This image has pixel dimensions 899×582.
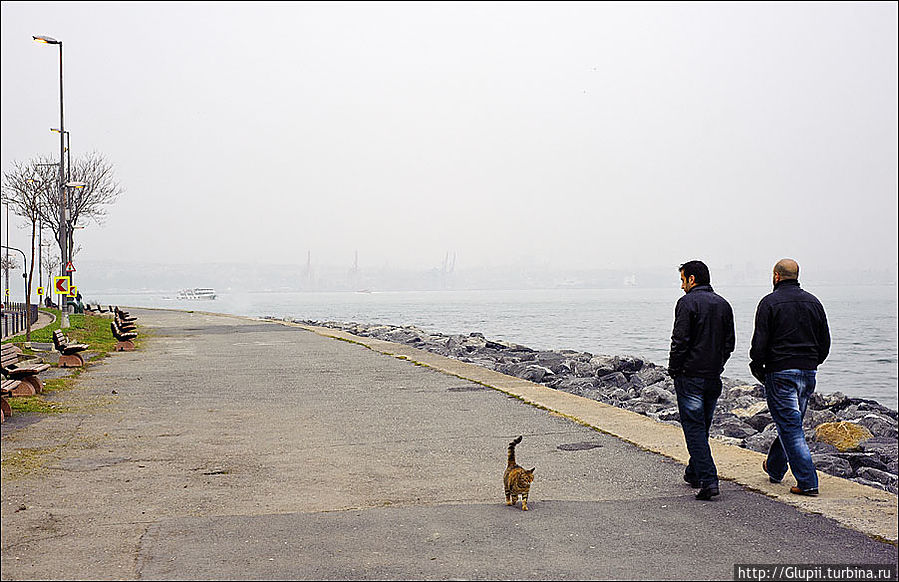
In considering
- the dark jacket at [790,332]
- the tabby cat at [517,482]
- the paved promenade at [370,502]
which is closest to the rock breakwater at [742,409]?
the paved promenade at [370,502]

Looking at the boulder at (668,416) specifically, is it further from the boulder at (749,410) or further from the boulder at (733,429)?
the boulder at (749,410)

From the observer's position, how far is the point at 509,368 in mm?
22000

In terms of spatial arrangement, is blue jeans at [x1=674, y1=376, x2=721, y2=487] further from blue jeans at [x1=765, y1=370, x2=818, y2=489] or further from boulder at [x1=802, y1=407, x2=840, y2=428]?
boulder at [x1=802, y1=407, x2=840, y2=428]

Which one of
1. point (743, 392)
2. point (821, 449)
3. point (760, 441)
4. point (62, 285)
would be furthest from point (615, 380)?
point (62, 285)

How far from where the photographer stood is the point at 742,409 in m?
18.6

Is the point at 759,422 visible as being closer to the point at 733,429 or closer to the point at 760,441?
the point at 733,429

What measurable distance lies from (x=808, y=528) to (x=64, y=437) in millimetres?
7718

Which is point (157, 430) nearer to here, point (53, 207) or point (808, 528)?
point (808, 528)

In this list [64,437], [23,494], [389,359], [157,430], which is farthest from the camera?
[389,359]

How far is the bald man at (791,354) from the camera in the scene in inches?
288

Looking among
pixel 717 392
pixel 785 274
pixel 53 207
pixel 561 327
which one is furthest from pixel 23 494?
pixel 561 327

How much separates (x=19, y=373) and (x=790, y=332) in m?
10.5

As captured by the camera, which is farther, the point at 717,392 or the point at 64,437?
the point at 64,437

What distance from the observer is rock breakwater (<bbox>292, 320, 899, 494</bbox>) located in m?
11.8
